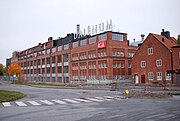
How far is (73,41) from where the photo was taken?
74438 millimetres

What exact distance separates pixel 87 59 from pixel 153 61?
23009 mm

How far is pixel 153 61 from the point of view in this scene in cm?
4903

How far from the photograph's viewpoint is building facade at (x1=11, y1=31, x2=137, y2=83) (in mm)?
60000

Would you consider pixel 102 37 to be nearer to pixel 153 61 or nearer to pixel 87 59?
pixel 87 59

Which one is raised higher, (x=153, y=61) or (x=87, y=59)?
(x=87, y=59)

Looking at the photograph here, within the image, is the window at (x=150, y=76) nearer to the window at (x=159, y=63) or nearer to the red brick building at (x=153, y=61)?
the red brick building at (x=153, y=61)

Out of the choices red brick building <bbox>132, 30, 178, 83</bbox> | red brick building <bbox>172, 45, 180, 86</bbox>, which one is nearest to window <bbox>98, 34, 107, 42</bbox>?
red brick building <bbox>132, 30, 178, 83</bbox>

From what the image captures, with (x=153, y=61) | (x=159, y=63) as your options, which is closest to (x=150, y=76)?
(x=153, y=61)

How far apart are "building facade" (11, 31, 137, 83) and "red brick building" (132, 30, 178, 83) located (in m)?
8.22

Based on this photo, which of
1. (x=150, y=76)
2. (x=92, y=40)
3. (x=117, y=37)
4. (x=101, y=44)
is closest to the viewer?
(x=150, y=76)

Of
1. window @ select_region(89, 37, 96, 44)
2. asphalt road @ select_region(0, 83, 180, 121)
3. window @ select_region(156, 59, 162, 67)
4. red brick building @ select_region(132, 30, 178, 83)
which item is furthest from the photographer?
window @ select_region(89, 37, 96, 44)

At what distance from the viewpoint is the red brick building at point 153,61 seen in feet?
152

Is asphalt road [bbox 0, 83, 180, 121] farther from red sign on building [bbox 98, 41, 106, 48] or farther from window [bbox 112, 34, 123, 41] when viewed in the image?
window [bbox 112, 34, 123, 41]

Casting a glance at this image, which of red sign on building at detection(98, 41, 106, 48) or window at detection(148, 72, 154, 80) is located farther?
red sign on building at detection(98, 41, 106, 48)
